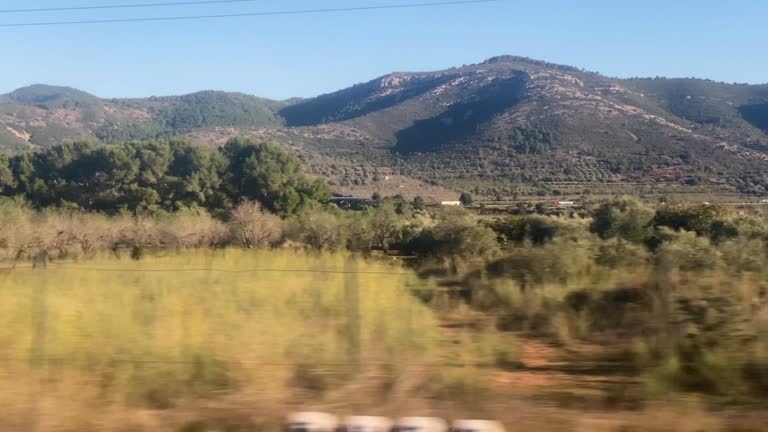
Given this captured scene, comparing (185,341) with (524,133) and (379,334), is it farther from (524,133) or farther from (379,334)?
(524,133)

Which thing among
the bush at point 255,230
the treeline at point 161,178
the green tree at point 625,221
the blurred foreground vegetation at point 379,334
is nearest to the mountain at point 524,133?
the treeline at point 161,178

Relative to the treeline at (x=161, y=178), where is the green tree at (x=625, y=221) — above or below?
below

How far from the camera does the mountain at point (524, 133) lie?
35.2 meters

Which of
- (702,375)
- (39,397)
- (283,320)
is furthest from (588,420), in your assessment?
(39,397)

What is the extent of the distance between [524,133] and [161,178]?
27.3m

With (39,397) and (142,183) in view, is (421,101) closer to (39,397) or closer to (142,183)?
(142,183)

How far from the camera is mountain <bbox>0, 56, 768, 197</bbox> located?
35156 mm

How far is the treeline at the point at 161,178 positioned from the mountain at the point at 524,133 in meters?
8.73

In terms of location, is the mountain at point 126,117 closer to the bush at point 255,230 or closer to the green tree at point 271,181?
the green tree at point 271,181

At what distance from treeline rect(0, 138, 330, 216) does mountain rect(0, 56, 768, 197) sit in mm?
8734

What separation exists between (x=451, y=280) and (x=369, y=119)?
57683 millimetres

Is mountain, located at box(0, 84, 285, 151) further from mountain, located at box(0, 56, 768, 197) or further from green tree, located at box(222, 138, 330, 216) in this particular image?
green tree, located at box(222, 138, 330, 216)

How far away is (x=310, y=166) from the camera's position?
47812mm

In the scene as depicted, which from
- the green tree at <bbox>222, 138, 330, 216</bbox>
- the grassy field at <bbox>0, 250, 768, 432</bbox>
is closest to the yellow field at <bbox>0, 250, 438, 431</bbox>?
the grassy field at <bbox>0, 250, 768, 432</bbox>
